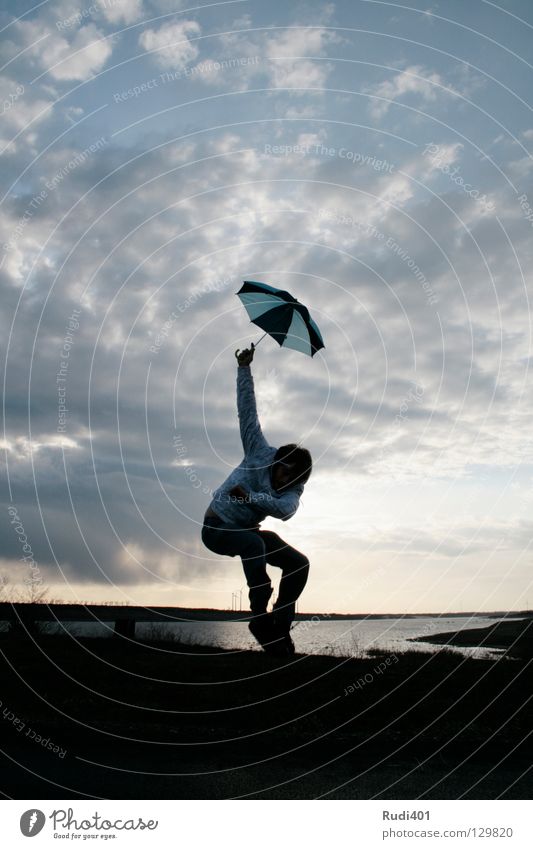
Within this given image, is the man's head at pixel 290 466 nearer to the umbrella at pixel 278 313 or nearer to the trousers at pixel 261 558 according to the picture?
the trousers at pixel 261 558

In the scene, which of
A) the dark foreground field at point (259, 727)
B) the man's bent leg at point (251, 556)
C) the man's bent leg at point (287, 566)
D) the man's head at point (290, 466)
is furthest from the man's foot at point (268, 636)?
the man's head at point (290, 466)

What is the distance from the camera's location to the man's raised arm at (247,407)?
28.4 feet

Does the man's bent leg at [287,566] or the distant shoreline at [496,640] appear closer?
the man's bent leg at [287,566]

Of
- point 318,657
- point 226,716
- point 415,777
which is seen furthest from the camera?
point 318,657

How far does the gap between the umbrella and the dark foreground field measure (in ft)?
17.9

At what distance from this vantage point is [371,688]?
12.8 meters

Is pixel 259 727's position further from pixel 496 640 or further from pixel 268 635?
pixel 496 640

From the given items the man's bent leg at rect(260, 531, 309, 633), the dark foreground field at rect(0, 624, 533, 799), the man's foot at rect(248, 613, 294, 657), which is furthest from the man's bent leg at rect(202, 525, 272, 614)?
the dark foreground field at rect(0, 624, 533, 799)

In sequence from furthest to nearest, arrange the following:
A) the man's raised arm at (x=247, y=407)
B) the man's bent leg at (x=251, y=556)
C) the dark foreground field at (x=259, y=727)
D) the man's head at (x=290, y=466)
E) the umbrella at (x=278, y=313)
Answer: the umbrella at (x=278, y=313), the man's raised arm at (x=247, y=407), the man's head at (x=290, y=466), the man's bent leg at (x=251, y=556), the dark foreground field at (x=259, y=727)

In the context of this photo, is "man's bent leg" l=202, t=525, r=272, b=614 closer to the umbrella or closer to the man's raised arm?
the man's raised arm

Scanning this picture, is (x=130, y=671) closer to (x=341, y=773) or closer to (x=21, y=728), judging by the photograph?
(x=21, y=728)

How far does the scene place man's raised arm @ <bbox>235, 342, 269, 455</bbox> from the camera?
8.65m

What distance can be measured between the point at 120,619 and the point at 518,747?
42.1 feet
